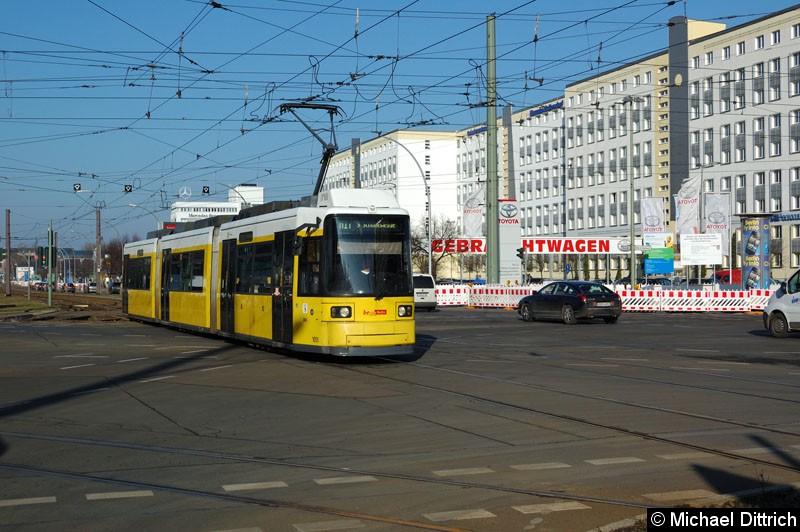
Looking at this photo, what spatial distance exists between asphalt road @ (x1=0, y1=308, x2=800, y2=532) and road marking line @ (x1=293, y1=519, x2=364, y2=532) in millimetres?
27

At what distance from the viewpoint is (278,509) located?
711 centimetres

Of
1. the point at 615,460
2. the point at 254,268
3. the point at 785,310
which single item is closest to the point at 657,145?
the point at 785,310

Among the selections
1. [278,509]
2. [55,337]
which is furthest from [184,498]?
[55,337]

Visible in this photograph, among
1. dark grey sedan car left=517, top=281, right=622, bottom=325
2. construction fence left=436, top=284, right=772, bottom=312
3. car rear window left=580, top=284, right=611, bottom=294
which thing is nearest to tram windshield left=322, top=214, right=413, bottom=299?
dark grey sedan car left=517, top=281, right=622, bottom=325

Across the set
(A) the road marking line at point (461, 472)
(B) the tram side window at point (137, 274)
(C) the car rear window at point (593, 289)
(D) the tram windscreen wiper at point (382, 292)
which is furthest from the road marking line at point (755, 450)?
(B) the tram side window at point (137, 274)

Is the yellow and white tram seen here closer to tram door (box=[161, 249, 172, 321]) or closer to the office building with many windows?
tram door (box=[161, 249, 172, 321])

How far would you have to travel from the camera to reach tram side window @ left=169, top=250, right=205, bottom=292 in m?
26.7

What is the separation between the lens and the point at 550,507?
7.09 m

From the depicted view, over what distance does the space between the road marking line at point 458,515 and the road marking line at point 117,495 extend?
7.61ft

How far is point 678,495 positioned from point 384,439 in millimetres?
3780

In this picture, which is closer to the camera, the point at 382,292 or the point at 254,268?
the point at 382,292

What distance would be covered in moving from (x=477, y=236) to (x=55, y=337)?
3188cm

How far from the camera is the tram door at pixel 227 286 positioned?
23.5m

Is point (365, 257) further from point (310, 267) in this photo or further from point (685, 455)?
point (685, 455)
